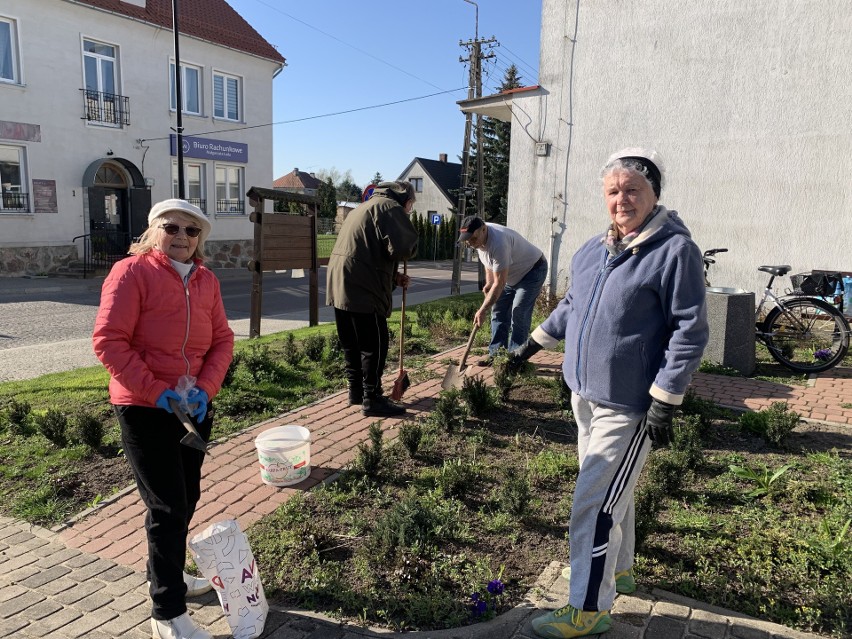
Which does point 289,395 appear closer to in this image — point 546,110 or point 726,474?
point 726,474

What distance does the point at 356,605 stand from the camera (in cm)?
280

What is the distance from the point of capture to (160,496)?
8.48 feet

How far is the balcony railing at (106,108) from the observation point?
18.8 metres

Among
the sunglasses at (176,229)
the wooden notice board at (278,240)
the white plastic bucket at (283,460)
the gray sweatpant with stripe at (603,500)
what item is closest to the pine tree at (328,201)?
the wooden notice board at (278,240)

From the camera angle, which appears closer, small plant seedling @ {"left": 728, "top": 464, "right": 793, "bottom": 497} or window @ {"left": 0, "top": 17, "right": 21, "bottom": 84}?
small plant seedling @ {"left": 728, "top": 464, "right": 793, "bottom": 497}

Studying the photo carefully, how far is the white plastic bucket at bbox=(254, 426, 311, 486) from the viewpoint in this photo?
12.9 feet

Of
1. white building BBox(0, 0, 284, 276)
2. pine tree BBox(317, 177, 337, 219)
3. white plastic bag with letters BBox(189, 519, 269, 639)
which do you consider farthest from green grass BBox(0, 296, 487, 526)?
pine tree BBox(317, 177, 337, 219)

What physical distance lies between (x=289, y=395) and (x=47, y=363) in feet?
12.9

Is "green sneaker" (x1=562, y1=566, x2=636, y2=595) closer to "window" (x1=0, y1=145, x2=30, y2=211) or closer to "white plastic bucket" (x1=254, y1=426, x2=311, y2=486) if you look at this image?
"white plastic bucket" (x1=254, y1=426, x2=311, y2=486)

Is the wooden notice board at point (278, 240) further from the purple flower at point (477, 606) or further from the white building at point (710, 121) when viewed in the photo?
the purple flower at point (477, 606)

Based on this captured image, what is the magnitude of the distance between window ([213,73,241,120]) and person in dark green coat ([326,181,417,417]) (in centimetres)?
1996

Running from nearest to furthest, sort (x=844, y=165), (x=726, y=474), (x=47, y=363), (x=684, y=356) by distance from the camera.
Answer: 1. (x=684, y=356)
2. (x=726, y=474)
3. (x=47, y=363)
4. (x=844, y=165)

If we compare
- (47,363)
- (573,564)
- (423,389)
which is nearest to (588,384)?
(573,564)

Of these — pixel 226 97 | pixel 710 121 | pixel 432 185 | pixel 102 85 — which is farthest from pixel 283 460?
pixel 432 185
